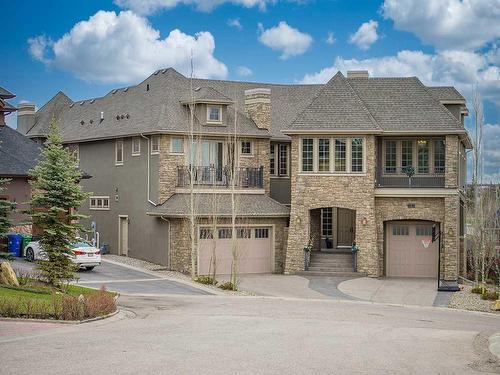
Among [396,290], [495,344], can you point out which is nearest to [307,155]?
[396,290]

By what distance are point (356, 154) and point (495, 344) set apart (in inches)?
756

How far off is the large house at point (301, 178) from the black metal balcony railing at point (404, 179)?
0.07 meters

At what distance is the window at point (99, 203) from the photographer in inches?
1754

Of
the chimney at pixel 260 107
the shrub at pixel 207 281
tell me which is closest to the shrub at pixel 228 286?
the shrub at pixel 207 281

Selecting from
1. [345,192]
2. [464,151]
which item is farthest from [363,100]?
[464,151]

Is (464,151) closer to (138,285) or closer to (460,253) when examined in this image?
(460,253)

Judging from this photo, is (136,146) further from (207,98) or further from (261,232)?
(261,232)

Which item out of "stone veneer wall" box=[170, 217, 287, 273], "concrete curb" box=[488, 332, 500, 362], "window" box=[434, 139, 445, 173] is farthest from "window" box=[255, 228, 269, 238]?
"concrete curb" box=[488, 332, 500, 362]

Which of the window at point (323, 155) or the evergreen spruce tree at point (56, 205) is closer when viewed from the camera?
the evergreen spruce tree at point (56, 205)

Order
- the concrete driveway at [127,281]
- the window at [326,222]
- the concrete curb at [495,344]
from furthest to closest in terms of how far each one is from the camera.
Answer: the window at [326,222], the concrete driveway at [127,281], the concrete curb at [495,344]

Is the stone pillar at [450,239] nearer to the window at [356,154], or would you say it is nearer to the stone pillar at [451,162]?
the stone pillar at [451,162]

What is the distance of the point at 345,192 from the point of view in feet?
124

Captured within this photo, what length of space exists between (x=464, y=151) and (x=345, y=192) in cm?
1061

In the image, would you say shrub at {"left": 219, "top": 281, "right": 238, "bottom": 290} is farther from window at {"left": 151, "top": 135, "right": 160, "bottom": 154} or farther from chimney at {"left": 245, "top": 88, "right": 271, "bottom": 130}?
chimney at {"left": 245, "top": 88, "right": 271, "bottom": 130}
